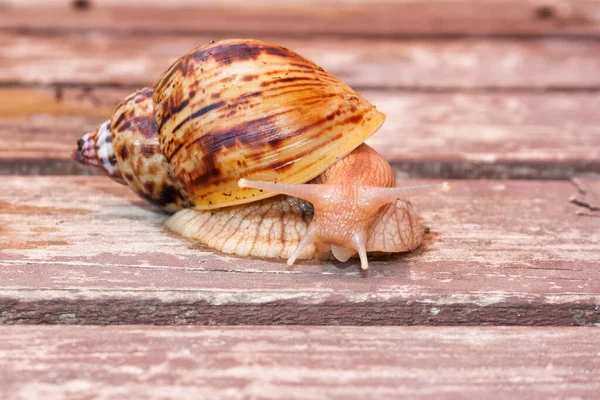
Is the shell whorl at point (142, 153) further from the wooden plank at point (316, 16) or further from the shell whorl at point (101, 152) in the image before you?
the wooden plank at point (316, 16)

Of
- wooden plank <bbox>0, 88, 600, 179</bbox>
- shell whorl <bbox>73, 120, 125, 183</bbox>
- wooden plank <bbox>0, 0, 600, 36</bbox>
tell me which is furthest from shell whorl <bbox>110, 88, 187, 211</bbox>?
wooden plank <bbox>0, 0, 600, 36</bbox>

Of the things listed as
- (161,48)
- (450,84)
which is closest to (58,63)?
(161,48)

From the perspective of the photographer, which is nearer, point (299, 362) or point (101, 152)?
point (299, 362)

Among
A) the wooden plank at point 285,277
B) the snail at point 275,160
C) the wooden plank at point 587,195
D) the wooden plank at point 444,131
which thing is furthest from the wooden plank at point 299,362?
the wooden plank at point 444,131

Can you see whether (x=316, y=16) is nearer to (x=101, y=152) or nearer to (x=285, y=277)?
(x=101, y=152)

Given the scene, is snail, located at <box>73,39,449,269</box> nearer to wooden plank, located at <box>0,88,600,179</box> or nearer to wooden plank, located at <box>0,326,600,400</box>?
wooden plank, located at <box>0,326,600,400</box>

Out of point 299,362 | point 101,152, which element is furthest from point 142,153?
point 299,362
